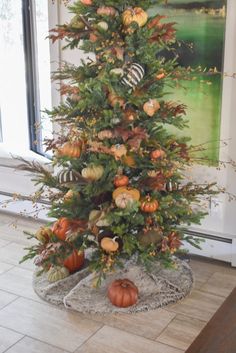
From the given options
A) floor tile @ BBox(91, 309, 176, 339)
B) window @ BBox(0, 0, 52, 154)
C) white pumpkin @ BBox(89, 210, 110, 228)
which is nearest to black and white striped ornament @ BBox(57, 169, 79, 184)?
white pumpkin @ BBox(89, 210, 110, 228)

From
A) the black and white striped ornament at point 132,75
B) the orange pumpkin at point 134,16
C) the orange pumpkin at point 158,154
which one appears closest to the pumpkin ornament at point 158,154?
the orange pumpkin at point 158,154

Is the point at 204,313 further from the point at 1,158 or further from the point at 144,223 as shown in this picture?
the point at 1,158

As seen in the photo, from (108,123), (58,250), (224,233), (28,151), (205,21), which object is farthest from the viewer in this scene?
(28,151)

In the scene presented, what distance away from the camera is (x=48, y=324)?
6.95 feet

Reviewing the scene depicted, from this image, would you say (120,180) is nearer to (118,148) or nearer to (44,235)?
(118,148)

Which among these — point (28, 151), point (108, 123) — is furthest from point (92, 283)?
point (28, 151)

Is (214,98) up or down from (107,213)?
up

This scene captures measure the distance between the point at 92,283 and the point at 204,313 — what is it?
0.57 m

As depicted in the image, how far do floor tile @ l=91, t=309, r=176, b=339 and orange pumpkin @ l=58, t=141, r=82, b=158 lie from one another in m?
0.77

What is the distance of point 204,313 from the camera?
2.20 metres

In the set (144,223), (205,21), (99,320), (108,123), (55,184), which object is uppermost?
(205,21)

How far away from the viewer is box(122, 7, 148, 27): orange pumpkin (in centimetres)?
209

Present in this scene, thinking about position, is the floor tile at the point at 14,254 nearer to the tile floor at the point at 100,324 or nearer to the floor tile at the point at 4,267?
the floor tile at the point at 4,267

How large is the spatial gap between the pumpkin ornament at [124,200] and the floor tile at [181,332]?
577mm
